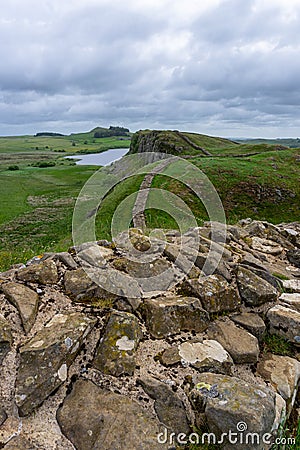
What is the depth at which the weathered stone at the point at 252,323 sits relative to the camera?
240 inches

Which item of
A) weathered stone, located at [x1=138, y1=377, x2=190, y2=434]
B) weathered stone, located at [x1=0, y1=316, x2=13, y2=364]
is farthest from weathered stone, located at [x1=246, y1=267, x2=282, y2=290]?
weathered stone, located at [x1=0, y1=316, x2=13, y2=364]

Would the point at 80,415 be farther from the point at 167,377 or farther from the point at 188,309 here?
the point at 188,309

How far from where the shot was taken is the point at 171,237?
9.31 meters

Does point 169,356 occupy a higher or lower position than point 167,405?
higher

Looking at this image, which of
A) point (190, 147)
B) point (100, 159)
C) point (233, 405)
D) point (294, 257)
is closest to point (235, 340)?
point (233, 405)

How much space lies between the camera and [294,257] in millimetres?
11266

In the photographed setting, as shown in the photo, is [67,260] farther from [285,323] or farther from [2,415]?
[285,323]

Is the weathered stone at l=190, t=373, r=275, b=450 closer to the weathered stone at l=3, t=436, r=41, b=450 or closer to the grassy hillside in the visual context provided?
the weathered stone at l=3, t=436, r=41, b=450

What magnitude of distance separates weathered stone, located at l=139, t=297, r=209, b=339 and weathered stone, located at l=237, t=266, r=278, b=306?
3.60 ft

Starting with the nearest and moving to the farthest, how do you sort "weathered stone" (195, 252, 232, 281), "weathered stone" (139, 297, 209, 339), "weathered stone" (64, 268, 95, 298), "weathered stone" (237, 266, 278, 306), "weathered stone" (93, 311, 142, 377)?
"weathered stone" (93, 311, 142, 377), "weathered stone" (139, 297, 209, 339), "weathered stone" (64, 268, 95, 298), "weathered stone" (237, 266, 278, 306), "weathered stone" (195, 252, 232, 281)

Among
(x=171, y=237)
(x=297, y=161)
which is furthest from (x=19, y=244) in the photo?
(x=297, y=161)

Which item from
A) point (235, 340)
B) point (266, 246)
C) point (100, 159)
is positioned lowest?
point (100, 159)

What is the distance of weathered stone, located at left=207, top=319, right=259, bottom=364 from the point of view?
5.50 metres

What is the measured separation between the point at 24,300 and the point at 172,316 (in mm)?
2547
